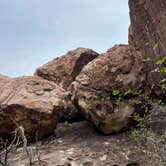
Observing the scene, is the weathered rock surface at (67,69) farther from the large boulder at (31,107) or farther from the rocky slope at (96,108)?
the large boulder at (31,107)

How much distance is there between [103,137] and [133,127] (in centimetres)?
60

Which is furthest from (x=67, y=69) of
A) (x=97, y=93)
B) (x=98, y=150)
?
(x=98, y=150)

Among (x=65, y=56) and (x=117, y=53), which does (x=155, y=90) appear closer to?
(x=117, y=53)

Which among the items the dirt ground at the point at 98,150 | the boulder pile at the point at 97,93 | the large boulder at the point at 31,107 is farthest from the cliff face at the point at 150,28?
the large boulder at the point at 31,107

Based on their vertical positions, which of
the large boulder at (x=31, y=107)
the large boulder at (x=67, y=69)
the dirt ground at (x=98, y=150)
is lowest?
the dirt ground at (x=98, y=150)

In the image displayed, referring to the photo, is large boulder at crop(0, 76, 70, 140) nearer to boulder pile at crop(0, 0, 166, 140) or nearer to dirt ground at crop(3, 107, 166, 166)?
boulder pile at crop(0, 0, 166, 140)

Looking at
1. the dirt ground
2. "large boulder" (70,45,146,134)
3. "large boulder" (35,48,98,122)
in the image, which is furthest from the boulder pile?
"large boulder" (35,48,98,122)

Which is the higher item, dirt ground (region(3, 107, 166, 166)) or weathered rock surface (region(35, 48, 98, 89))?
weathered rock surface (region(35, 48, 98, 89))

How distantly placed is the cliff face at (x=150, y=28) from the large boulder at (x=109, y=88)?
0.53m

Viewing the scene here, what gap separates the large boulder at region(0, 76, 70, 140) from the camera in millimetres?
4852

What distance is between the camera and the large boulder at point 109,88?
194 inches

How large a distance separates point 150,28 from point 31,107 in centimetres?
307

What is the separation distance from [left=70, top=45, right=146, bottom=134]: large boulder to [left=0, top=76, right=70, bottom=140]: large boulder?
17.4 inches

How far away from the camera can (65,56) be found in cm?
749
